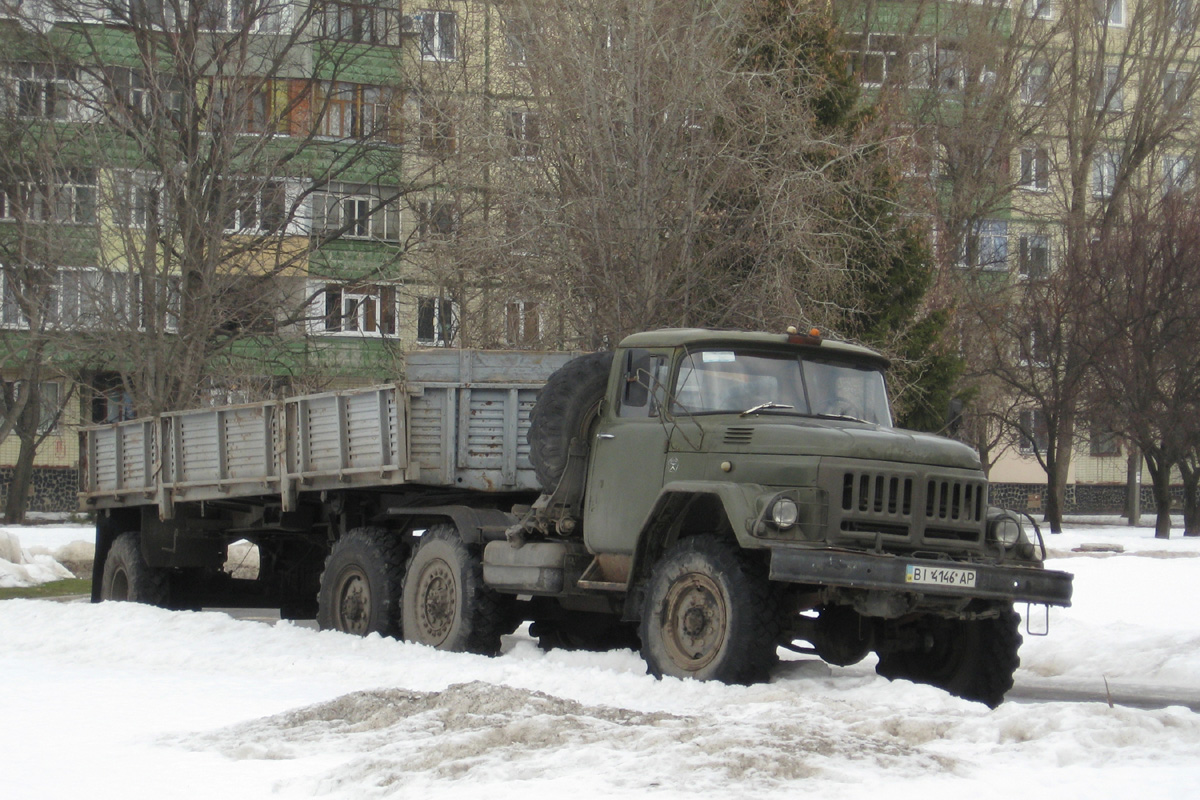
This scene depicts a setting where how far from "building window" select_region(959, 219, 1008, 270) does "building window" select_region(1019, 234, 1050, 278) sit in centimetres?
53

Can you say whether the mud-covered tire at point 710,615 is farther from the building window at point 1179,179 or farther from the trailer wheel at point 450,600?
the building window at point 1179,179

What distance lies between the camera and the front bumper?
916cm

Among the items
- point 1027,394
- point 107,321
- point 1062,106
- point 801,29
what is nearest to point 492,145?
point 801,29

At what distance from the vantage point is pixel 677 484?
33.4 ft

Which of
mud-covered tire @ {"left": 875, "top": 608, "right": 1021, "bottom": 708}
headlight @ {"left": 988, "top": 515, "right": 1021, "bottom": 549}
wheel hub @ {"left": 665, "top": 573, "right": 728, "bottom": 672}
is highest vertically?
headlight @ {"left": 988, "top": 515, "right": 1021, "bottom": 549}

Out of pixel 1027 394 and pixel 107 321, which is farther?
pixel 1027 394

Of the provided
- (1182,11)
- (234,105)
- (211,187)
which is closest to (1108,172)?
(1182,11)

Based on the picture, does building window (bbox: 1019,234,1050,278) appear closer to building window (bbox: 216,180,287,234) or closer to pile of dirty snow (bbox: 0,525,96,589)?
building window (bbox: 216,180,287,234)

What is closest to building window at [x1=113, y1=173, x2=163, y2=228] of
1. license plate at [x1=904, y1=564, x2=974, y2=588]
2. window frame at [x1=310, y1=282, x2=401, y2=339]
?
window frame at [x1=310, y1=282, x2=401, y2=339]

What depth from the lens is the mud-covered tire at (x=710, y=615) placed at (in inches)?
373

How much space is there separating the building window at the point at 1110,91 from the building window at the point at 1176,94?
1.32 metres

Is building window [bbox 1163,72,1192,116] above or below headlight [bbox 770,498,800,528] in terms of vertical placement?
above

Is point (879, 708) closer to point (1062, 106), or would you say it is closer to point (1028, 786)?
point (1028, 786)

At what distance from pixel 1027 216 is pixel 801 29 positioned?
75.2 ft
